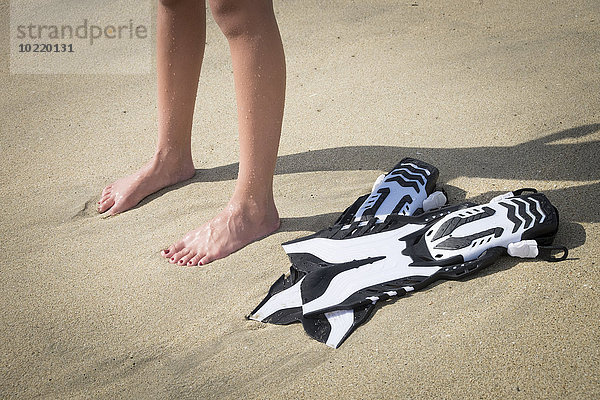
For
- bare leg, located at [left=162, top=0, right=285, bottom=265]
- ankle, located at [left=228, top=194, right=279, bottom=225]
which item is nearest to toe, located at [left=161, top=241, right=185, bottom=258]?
bare leg, located at [left=162, top=0, right=285, bottom=265]

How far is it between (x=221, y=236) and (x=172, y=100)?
57 cm

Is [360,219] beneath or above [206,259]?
above

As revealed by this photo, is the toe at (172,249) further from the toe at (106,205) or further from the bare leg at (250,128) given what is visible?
the toe at (106,205)

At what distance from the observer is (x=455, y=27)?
11.4 ft

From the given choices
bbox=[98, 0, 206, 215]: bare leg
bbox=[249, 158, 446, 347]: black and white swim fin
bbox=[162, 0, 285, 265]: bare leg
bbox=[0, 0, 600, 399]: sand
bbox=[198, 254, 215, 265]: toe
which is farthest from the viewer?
bbox=[98, 0, 206, 215]: bare leg

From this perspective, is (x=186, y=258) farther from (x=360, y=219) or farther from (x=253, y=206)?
(x=360, y=219)

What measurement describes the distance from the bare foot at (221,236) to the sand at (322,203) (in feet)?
0.12

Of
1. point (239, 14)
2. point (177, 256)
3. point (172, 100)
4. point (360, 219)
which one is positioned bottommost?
point (177, 256)

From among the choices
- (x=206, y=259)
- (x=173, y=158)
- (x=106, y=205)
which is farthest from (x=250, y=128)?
(x=106, y=205)

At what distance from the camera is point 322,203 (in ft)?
7.26

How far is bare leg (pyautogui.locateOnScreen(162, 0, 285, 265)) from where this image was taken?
1772 mm

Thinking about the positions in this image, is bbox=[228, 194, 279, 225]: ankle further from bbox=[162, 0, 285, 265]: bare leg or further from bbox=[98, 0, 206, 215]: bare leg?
bbox=[98, 0, 206, 215]: bare leg

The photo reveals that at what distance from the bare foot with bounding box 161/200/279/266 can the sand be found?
35 mm

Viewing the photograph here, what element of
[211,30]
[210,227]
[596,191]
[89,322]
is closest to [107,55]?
[211,30]
